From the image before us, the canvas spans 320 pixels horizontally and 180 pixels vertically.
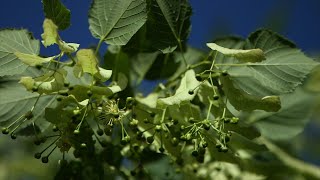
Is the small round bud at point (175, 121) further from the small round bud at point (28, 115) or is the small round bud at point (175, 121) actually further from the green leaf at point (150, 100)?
the small round bud at point (28, 115)

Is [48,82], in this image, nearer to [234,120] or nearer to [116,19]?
[116,19]

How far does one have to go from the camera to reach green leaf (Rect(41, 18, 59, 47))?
746 mm

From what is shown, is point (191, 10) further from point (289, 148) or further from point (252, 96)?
point (289, 148)

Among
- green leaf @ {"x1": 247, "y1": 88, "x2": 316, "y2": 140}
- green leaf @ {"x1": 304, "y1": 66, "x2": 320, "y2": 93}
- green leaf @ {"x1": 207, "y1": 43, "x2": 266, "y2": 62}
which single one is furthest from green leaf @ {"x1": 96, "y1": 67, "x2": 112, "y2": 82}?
green leaf @ {"x1": 304, "y1": 66, "x2": 320, "y2": 93}

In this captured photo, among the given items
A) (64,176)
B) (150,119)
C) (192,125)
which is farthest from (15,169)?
(192,125)

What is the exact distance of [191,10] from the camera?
0.97m

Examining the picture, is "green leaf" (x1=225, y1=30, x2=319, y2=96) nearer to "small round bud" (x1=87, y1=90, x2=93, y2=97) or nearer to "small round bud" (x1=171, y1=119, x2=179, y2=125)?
"small round bud" (x1=171, y1=119, x2=179, y2=125)

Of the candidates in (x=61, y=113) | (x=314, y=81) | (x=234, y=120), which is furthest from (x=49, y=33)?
(x=314, y=81)

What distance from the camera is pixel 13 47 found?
2.97 ft

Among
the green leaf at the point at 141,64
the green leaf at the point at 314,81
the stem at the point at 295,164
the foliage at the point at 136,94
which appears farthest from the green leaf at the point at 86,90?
the green leaf at the point at 314,81

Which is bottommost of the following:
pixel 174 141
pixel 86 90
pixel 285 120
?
pixel 285 120

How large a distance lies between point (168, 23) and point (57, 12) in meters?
0.23

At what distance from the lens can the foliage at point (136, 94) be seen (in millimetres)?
839

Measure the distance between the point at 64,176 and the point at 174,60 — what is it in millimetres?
395
